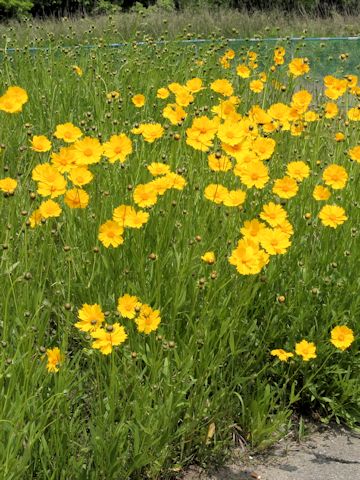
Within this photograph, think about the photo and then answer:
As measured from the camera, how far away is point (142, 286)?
92.7 inches

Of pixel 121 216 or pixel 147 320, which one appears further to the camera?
pixel 121 216

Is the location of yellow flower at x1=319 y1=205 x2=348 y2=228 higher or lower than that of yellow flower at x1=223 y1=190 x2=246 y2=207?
lower

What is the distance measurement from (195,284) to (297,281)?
428 millimetres

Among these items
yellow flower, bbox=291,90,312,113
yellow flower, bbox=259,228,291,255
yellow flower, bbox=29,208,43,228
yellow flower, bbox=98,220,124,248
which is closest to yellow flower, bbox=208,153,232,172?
yellow flower, bbox=259,228,291,255

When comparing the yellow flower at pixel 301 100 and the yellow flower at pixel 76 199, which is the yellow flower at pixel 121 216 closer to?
the yellow flower at pixel 76 199

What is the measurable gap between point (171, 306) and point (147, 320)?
43 cm

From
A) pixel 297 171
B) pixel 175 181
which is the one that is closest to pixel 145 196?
pixel 175 181

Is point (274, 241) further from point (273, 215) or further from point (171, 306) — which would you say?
point (171, 306)

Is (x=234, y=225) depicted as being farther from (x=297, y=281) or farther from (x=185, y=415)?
(x=185, y=415)

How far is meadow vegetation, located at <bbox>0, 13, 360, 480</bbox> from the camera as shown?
1989mm

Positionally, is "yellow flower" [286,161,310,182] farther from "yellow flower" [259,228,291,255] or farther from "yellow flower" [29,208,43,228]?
"yellow flower" [29,208,43,228]

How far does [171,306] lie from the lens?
2.38 m

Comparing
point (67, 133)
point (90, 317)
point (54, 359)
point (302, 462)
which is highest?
point (67, 133)

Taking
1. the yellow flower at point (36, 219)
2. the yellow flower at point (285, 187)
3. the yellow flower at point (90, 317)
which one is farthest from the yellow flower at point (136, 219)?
the yellow flower at point (285, 187)
